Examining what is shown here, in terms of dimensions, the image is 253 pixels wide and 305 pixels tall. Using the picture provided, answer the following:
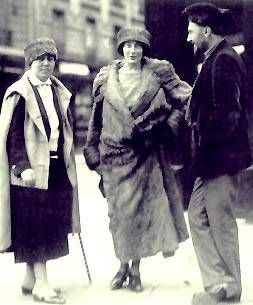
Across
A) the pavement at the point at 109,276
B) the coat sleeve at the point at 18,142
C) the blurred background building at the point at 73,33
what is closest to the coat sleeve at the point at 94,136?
the coat sleeve at the point at 18,142

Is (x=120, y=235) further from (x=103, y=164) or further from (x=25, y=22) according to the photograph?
(x=25, y=22)

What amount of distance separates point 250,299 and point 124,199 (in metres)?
1.23

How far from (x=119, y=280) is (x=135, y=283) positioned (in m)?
0.15

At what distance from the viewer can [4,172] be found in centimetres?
496

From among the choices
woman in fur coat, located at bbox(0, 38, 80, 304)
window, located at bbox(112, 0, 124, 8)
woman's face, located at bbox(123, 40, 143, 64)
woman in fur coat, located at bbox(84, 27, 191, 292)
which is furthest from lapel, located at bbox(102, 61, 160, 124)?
window, located at bbox(112, 0, 124, 8)

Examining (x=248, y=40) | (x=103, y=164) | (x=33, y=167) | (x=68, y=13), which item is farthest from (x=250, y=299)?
(x=68, y=13)

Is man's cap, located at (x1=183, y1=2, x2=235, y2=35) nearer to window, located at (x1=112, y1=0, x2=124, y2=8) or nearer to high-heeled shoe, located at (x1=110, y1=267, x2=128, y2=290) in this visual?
high-heeled shoe, located at (x1=110, y1=267, x2=128, y2=290)

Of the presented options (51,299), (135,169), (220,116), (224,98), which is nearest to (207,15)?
(224,98)

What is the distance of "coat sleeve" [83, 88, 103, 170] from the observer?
5359 millimetres

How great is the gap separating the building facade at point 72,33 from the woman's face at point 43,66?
1469 cm

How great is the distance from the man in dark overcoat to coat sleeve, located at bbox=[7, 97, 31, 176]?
126 centimetres

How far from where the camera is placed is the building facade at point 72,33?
70.0 ft

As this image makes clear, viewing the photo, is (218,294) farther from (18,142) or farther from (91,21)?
(91,21)

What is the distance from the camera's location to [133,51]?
516 centimetres
